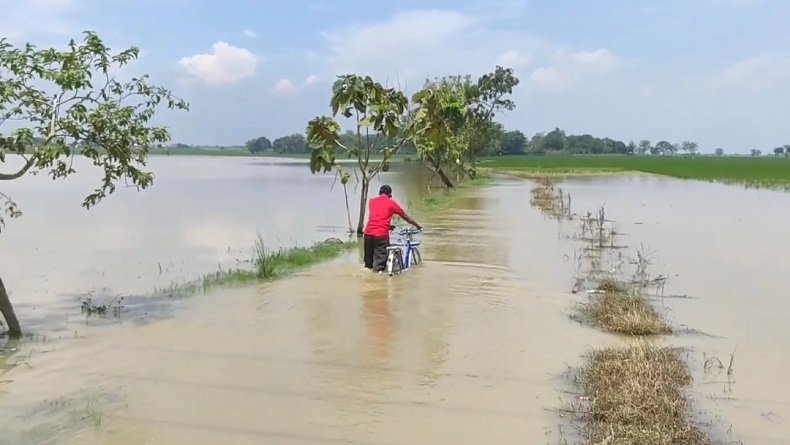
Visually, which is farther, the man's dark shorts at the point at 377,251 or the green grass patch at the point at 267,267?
the man's dark shorts at the point at 377,251

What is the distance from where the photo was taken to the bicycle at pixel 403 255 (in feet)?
34.9

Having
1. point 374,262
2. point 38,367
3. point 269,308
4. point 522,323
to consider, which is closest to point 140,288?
point 269,308

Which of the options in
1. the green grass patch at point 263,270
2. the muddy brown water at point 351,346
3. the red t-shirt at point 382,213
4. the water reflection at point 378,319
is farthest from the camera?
the red t-shirt at point 382,213

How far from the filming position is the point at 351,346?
699 centimetres

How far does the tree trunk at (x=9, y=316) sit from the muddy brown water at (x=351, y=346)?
0.29m

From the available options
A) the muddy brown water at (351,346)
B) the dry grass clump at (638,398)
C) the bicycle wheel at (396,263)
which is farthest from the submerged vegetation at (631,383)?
the bicycle wheel at (396,263)

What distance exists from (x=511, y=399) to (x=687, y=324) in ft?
11.6

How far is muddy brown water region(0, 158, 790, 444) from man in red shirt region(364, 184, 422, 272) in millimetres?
309

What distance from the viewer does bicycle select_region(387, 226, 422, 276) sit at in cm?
1062

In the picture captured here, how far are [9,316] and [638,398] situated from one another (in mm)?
5805

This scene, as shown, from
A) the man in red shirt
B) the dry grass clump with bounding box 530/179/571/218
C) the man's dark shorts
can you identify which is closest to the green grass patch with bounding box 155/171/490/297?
the man's dark shorts

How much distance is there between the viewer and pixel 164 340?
7.22 metres

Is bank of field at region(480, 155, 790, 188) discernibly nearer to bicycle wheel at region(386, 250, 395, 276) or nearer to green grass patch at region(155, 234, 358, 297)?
green grass patch at region(155, 234, 358, 297)

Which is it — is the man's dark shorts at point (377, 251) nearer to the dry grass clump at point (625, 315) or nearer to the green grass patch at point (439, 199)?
the dry grass clump at point (625, 315)
